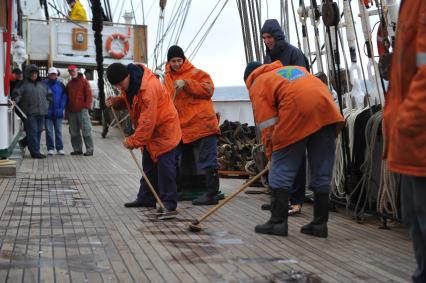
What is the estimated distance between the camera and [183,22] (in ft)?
48.0

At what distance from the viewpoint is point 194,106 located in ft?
22.4

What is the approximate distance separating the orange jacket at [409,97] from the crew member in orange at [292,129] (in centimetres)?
226

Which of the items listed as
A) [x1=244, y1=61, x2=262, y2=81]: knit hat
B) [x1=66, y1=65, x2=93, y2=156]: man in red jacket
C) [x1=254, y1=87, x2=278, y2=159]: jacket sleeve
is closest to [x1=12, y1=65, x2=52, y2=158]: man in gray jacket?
[x1=66, y1=65, x2=93, y2=156]: man in red jacket

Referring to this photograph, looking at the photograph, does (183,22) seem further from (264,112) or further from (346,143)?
(264,112)

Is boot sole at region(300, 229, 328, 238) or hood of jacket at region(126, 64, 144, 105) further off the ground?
hood of jacket at region(126, 64, 144, 105)

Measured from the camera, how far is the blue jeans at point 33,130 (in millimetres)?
11398

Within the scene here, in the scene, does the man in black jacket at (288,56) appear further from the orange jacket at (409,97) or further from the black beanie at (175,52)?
the orange jacket at (409,97)

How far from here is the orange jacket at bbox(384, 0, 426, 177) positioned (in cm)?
229

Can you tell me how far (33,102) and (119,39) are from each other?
36.0 ft

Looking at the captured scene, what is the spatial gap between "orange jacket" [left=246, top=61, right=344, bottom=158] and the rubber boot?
354 mm

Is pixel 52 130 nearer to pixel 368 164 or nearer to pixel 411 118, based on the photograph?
pixel 368 164

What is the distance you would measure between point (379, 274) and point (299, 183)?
83.3 inches

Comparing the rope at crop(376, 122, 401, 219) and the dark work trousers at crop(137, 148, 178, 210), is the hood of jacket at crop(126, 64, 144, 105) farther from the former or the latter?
the rope at crop(376, 122, 401, 219)

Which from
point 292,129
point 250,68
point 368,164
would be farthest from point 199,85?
point 292,129
